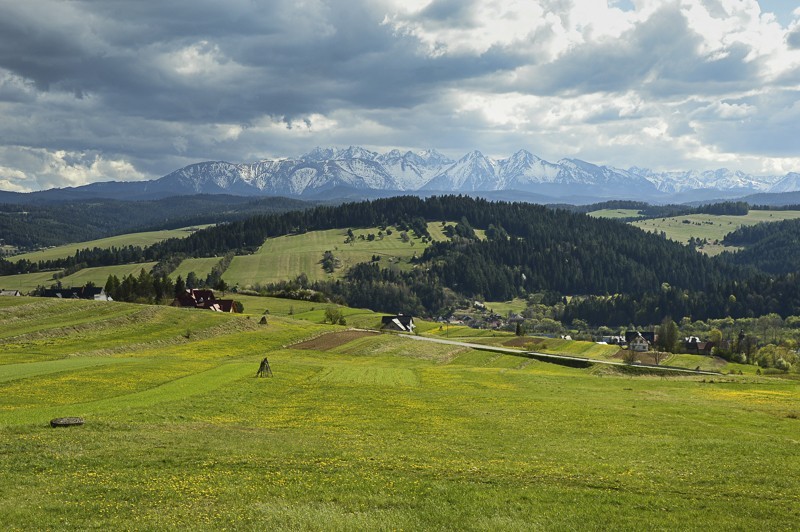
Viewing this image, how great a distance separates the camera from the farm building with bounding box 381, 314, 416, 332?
5929 inches

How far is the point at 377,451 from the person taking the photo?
28438mm

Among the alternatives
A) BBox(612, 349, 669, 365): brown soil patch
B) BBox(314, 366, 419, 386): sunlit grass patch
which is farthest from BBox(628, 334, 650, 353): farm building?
BBox(314, 366, 419, 386): sunlit grass patch

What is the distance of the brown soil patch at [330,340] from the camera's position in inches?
3644

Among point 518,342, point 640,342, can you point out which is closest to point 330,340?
point 518,342

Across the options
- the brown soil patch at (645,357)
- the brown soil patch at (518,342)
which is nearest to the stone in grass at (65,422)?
the brown soil patch at (645,357)

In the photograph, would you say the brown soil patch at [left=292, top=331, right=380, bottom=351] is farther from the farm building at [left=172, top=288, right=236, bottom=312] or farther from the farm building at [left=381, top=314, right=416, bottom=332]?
the farm building at [left=172, top=288, right=236, bottom=312]

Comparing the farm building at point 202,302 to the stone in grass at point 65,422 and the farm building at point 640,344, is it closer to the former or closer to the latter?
the farm building at point 640,344

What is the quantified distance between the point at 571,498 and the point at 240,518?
1119cm

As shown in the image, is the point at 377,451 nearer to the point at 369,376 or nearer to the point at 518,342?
the point at 369,376

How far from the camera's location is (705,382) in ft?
235

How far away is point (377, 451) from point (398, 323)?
5062 inches

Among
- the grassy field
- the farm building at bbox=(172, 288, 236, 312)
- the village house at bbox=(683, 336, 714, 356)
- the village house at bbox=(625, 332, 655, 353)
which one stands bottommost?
the village house at bbox=(625, 332, 655, 353)

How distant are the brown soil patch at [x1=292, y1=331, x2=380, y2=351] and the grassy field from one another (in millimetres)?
28142

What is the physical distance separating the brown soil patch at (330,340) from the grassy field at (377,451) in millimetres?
28142
